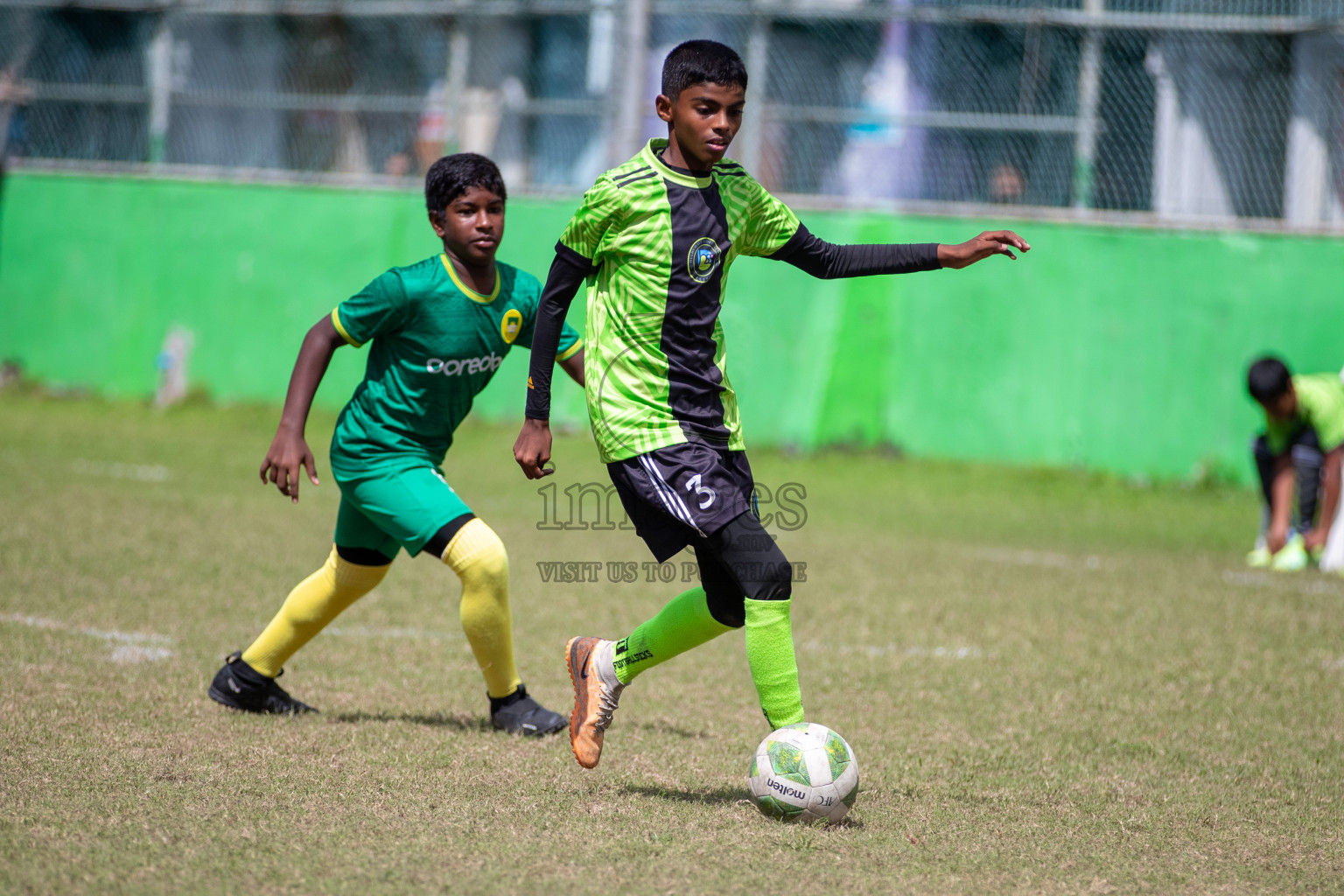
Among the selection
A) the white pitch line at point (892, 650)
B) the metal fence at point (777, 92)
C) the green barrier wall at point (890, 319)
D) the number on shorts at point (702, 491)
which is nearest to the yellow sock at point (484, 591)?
the number on shorts at point (702, 491)

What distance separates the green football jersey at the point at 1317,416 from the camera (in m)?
8.60

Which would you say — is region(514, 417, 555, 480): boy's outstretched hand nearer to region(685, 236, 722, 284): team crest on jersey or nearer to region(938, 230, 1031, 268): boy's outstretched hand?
region(685, 236, 722, 284): team crest on jersey

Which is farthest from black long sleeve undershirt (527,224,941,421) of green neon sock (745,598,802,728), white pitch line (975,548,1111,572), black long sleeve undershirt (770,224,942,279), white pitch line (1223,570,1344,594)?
white pitch line (1223,570,1344,594)

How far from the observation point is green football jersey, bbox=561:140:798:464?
3686mm

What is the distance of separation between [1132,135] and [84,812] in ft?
34.8

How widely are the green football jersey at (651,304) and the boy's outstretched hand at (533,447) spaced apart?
0.49 feet

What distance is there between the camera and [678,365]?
3.72m

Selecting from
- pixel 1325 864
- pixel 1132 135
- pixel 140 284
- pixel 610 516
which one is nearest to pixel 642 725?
pixel 1325 864

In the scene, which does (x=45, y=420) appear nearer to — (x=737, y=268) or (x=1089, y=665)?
(x=737, y=268)

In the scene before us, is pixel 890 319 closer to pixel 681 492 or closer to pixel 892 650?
pixel 892 650

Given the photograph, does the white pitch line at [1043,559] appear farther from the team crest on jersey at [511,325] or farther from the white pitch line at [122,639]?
the white pitch line at [122,639]

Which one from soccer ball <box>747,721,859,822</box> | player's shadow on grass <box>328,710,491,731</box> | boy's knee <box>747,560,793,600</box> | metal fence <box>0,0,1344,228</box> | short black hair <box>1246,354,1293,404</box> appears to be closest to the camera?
soccer ball <box>747,721,859,822</box>

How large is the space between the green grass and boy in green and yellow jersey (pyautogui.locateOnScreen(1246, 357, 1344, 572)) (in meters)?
0.47

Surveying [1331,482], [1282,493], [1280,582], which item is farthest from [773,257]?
[1331,482]
